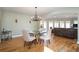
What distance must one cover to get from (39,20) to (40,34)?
35cm

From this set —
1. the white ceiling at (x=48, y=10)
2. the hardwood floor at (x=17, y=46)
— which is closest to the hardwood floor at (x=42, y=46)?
the hardwood floor at (x=17, y=46)

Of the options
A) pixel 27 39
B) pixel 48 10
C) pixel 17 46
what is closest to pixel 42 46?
pixel 27 39

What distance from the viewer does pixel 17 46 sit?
2.77 metres

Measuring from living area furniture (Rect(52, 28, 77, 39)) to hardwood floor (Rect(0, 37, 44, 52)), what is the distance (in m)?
0.51

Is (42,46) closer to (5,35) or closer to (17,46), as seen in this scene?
(17,46)

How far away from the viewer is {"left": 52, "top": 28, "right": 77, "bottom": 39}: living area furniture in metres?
2.78

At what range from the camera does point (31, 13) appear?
2.75 meters

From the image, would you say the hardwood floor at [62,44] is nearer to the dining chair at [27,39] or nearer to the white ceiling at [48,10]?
the dining chair at [27,39]

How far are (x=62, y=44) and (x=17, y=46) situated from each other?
3.71 ft

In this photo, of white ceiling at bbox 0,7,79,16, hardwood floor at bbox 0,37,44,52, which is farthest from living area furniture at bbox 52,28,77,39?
hardwood floor at bbox 0,37,44,52

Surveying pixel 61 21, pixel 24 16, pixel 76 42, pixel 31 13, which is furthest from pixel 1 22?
pixel 76 42

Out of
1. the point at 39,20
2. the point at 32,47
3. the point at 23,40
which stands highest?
the point at 39,20

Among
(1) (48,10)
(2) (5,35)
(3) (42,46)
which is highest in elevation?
(1) (48,10)
